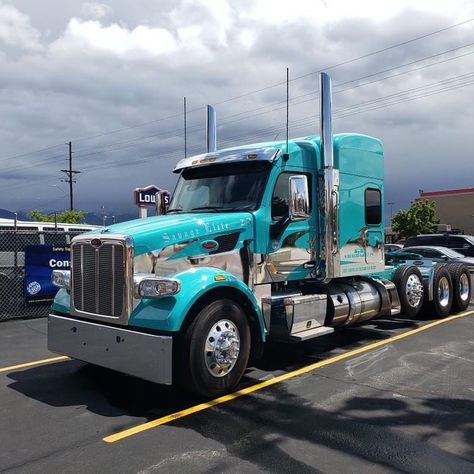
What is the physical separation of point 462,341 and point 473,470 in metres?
4.79

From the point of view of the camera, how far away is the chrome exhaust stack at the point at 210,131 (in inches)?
345

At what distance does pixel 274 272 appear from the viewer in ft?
21.8

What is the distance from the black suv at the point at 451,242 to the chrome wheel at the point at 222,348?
16.1m

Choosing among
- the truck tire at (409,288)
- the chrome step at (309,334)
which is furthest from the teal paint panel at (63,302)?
the truck tire at (409,288)

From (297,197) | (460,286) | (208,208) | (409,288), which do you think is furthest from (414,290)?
(208,208)

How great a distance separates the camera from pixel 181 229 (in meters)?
5.71

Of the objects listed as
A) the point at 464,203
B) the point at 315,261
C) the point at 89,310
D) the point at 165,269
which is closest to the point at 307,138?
the point at 315,261

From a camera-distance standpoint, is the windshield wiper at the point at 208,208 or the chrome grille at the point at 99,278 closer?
the chrome grille at the point at 99,278

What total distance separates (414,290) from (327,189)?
353cm

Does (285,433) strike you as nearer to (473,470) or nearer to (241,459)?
(241,459)

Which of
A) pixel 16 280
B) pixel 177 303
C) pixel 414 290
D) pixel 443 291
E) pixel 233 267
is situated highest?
pixel 233 267

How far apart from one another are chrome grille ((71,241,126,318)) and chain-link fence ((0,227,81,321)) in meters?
5.68

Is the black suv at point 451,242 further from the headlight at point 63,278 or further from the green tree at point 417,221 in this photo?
the green tree at point 417,221

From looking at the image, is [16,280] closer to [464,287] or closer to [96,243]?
[96,243]
